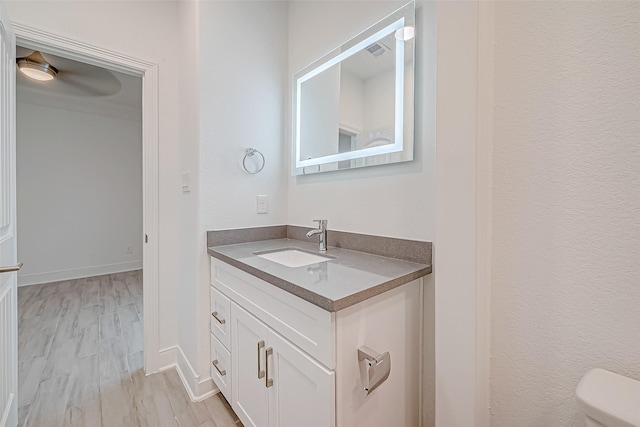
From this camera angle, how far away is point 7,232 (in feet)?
3.86

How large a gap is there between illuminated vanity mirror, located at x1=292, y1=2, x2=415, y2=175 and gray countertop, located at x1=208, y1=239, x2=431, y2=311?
471 millimetres

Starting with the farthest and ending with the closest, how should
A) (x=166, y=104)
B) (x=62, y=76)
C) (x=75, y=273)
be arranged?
(x=75, y=273)
(x=62, y=76)
(x=166, y=104)

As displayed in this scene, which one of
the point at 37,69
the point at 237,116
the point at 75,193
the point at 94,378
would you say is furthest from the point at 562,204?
the point at 75,193

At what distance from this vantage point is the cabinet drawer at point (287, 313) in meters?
0.79

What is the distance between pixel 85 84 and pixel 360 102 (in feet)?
11.3

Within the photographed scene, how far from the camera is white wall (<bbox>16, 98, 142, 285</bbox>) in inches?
137

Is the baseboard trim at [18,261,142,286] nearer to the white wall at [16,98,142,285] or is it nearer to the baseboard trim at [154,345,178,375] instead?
the white wall at [16,98,142,285]

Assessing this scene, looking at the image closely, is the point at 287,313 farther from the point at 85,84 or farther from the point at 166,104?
the point at 85,84

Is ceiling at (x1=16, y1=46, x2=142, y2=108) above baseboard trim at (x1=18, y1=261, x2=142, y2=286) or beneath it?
above

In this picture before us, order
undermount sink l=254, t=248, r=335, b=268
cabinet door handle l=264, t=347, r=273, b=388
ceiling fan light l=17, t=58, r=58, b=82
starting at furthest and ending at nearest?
ceiling fan light l=17, t=58, r=58, b=82, undermount sink l=254, t=248, r=335, b=268, cabinet door handle l=264, t=347, r=273, b=388

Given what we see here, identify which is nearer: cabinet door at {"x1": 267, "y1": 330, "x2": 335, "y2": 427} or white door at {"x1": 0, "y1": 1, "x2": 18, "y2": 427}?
cabinet door at {"x1": 267, "y1": 330, "x2": 335, "y2": 427}

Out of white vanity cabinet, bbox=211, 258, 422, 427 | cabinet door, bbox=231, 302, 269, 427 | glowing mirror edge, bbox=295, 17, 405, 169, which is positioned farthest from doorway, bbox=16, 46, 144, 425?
glowing mirror edge, bbox=295, 17, 405, 169

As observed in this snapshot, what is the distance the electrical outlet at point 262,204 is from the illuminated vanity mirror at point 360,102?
0.27 metres

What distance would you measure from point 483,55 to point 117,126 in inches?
195
